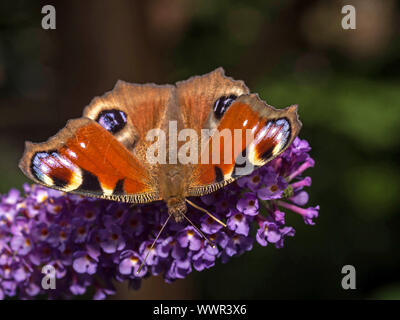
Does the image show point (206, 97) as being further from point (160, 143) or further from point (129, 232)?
point (129, 232)

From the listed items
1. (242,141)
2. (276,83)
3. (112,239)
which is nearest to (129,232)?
(112,239)

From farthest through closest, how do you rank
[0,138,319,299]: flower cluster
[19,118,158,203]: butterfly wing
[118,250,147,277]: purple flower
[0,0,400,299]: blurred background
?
1. [0,0,400,299]: blurred background
2. [118,250,147,277]: purple flower
3. [0,138,319,299]: flower cluster
4. [19,118,158,203]: butterfly wing

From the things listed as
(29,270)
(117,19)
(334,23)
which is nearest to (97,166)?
(29,270)

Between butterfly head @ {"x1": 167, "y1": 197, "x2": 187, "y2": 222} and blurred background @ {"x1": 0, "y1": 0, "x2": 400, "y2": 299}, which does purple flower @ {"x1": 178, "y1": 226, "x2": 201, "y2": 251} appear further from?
blurred background @ {"x1": 0, "y1": 0, "x2": 400, "y2": 299}

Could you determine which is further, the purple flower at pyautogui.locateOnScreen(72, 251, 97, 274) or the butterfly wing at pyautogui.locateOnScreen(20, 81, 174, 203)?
the purple flower at pyautogui.locateOnScreen(72, 251, 97, 274)

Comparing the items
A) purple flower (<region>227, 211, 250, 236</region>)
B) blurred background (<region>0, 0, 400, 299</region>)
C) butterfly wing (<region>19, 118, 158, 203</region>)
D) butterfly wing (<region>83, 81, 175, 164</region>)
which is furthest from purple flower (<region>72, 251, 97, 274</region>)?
blurred background (<region>0, 0, 400, 299</region>)

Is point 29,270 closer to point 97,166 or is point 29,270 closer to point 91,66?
point 97,166

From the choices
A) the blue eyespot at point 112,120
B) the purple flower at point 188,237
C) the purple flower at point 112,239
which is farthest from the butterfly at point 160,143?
the purple flower at point 112,239
